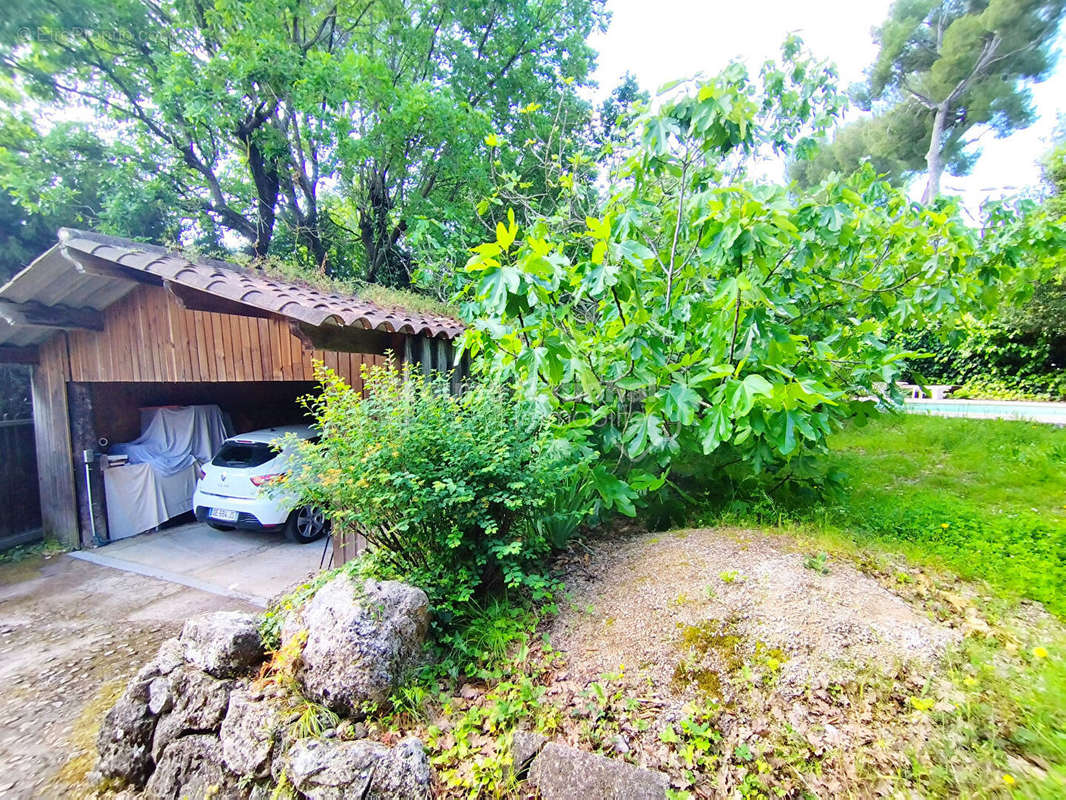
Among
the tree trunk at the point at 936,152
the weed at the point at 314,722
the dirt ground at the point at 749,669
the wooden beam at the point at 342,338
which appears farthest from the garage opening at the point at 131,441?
the tree trunk at the point at 936,152

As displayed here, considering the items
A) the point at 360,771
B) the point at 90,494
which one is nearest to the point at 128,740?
the point at 360,771

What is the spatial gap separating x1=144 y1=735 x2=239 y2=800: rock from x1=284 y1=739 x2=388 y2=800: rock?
447 millimetres

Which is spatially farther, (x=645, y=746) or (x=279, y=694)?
(x=279, y=694)

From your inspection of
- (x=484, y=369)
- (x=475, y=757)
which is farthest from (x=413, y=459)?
(x=475, y=757)

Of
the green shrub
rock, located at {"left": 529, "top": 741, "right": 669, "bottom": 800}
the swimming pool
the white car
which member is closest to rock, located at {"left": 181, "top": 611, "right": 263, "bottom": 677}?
the green shrub

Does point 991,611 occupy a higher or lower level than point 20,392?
lower

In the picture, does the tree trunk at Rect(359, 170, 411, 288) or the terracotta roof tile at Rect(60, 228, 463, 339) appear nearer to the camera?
the terracotta roof tile at Rect(60, 228, 463, 339)

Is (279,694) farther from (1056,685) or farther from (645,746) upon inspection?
(1056,685)

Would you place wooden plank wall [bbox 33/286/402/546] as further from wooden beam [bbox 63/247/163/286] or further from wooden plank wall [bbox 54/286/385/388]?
wooden beam [bbox 63/247/163/286]

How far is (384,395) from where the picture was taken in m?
2.93

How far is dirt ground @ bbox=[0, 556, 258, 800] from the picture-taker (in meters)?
2.69

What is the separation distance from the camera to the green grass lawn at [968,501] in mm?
2867

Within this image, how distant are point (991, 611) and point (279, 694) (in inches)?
146

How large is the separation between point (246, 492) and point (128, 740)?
366 cm
